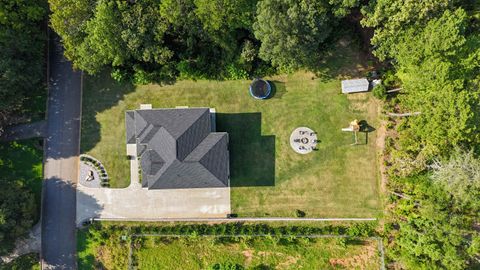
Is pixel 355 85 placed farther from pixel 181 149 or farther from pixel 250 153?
pixel 181 149

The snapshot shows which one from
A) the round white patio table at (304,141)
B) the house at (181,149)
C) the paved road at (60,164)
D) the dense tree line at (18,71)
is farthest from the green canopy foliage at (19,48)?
the round white patio table at (304,141)

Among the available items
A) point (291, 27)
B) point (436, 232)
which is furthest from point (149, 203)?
point (436, 232)

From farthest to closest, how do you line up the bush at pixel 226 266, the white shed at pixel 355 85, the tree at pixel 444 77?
the bush at pixel 226 266 → the white shed at pixel 355 85 → the tree at pixel 444 77

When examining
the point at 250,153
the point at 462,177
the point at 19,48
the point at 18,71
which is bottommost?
the point at 462,177

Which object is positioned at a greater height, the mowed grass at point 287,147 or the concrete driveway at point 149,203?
the mowed grass at point 287,147

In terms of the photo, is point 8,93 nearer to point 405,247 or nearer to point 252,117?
point 252,117

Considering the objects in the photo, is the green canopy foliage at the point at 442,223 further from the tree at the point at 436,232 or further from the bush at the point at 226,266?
the bush at the point at 226,266
